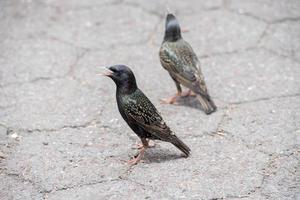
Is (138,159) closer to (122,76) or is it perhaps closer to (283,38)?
(122,76)

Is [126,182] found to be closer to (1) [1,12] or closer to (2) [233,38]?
(2) [233,38]

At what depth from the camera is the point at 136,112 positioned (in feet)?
15.9

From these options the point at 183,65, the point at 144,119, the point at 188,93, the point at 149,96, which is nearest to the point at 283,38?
the point at 188,93

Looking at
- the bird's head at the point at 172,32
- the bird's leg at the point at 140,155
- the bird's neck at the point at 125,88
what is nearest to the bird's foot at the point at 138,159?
the bird's leg at the point at 140,155

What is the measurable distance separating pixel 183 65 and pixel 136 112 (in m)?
1.04

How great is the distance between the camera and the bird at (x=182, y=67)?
562 centimetres

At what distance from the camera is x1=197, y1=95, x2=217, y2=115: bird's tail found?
5602 mm

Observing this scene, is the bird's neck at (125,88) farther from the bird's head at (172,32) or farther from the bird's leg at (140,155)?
the bird's head at (172,32)

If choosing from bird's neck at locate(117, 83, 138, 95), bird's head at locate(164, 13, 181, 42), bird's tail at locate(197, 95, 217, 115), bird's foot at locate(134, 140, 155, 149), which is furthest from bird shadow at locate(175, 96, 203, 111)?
bird's neck at locate(117, 83, 138, 95)

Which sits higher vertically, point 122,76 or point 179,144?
point 122,76

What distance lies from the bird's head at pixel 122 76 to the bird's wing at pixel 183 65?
2.99 ft

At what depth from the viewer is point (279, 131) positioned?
5328 mm

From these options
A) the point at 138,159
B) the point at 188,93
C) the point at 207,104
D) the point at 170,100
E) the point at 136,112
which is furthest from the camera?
the point at 188,93

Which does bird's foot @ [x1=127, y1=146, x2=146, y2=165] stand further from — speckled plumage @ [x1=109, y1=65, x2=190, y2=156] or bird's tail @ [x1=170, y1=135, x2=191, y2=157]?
bird's tail @ [x1=170, y1=135, x2=191, y2=157]
